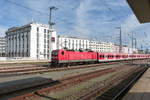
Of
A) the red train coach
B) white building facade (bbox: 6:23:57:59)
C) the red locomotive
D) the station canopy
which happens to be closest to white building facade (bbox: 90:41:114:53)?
white building facade (bbox: 6:23:57:59)

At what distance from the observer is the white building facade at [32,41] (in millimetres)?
113312

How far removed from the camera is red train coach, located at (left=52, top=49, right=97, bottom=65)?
30288mm

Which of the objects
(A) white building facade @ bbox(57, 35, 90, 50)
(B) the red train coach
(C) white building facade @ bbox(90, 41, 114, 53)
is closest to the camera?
(B) the red train coach

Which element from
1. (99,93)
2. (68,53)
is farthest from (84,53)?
(99,93)

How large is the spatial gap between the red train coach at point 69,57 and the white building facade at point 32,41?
221 feet

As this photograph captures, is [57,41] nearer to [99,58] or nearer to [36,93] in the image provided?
[99,58]

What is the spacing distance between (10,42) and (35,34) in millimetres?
35104

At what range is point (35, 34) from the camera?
116 metres

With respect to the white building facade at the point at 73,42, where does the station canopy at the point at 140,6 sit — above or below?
below

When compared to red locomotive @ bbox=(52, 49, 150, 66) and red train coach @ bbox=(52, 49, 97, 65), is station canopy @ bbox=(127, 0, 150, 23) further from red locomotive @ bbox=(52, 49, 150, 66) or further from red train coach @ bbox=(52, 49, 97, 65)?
red locomotive @ bbox=(52, 49, 150, 66)

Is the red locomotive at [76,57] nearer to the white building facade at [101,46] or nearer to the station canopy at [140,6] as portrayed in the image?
the station canopy at [140,6]

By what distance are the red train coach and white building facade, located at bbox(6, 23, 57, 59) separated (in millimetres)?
67487

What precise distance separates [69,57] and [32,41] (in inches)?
3340

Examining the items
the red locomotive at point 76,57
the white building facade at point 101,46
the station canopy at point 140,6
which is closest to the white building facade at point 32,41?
the white building facade at point 101,46
